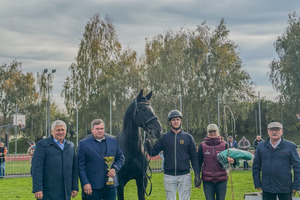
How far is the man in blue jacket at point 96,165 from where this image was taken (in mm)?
5637

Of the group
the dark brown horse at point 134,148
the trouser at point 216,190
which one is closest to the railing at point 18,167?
the dark brown horse at point 134,148

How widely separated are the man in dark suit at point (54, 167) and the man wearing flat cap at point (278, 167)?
2941 millimetres

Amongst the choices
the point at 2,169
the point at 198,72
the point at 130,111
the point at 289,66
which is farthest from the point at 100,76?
the point at 130,111

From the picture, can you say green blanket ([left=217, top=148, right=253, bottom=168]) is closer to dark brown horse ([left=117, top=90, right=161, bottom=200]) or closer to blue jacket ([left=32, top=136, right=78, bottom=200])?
dark brown horse ([left=117, top=90, right=161, bottom=200])

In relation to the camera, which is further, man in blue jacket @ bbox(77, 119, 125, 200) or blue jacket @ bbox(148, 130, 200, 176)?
blue jacket @ bbox(148, 130, 200, 176)

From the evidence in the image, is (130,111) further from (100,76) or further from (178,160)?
(100,76)

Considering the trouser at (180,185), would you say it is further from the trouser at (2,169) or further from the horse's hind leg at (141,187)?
the trouser at (2,169)

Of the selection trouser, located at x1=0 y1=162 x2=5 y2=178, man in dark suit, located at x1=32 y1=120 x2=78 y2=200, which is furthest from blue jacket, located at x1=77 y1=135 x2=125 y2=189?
trouser, located at x1=0 y1=162 x2=5 y2=178

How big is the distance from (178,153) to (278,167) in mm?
1534

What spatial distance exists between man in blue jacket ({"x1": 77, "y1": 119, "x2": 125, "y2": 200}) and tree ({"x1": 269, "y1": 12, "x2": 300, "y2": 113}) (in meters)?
36.3

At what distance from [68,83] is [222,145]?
41.4 m

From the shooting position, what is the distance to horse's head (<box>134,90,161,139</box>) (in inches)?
262

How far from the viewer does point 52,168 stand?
554 cm

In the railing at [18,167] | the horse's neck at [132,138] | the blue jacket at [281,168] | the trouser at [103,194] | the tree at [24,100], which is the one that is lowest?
the railing at [18,167]
